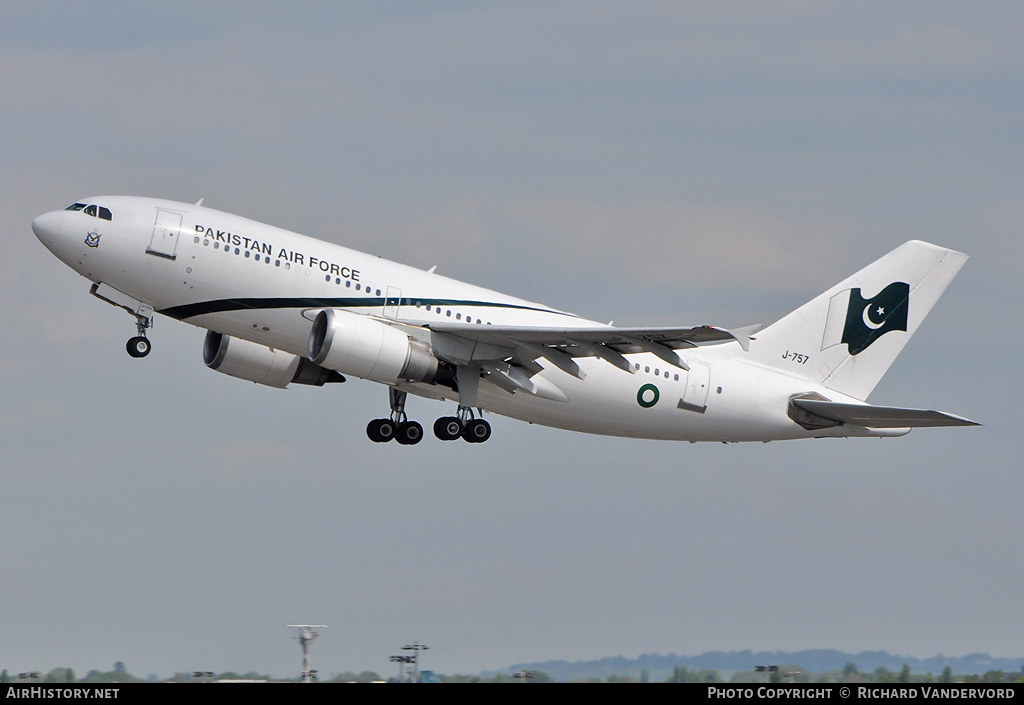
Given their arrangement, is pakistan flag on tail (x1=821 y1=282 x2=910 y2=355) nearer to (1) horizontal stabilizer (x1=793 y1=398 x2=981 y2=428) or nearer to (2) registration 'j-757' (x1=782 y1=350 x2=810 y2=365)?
(2) registration 'j-757' (x1=782 y1=350 x2=810 y2=365)

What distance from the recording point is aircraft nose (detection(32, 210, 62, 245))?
114 feet

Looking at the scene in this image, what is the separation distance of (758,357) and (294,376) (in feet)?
47.1

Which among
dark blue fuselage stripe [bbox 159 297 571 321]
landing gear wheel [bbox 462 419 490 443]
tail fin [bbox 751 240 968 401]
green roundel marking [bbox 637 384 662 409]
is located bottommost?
landing gear wheel [bbox 462 419 490 443]

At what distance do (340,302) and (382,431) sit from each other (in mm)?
5113

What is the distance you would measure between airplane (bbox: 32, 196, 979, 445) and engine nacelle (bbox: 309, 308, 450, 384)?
0.14 ft

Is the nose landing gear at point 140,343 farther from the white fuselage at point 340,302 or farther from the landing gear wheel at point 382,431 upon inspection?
the landing gear wheel at point 382,431

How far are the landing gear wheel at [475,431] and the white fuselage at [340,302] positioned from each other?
0.64 metres

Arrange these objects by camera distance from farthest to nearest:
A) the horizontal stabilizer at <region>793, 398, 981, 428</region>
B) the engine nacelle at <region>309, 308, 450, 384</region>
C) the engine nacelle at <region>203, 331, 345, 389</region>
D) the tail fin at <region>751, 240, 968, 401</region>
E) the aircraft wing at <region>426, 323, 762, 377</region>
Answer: the tail fin at <region>751, 240, 968, 401</region> → the engine nacelle at <region>203, 331, 345, 389</region> → the horizontal stabilizer at <region>793, 398, 981, 428</region> → the engine nacelle at <region>309, 308, 450, 384</region> → the aircraft wing at <region>426, 323, 762, 377</region>

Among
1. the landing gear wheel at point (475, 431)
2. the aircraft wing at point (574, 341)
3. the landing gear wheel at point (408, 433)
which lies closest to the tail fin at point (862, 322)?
the aircraft wing at point (574, 341)

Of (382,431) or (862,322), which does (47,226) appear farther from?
(862,322)

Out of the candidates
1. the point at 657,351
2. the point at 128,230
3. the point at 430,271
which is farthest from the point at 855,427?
the point at 128,230

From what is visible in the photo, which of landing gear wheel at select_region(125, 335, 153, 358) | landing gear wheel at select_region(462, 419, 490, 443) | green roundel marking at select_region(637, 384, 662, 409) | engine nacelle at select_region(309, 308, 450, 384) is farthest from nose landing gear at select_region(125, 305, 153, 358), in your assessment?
green roundel marking at select_region(637, 384, 662, 409)

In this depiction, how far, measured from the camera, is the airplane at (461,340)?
114ft

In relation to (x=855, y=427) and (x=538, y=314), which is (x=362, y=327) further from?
(x=855, y=427)
